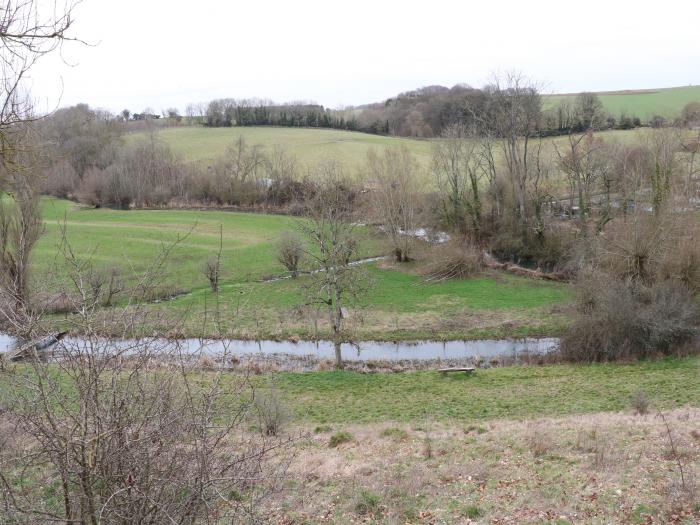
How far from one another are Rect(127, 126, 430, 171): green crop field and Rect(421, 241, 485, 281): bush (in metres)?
34.2

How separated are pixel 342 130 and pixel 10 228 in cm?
7870

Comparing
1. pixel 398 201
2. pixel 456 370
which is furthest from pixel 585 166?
pixel 456 370

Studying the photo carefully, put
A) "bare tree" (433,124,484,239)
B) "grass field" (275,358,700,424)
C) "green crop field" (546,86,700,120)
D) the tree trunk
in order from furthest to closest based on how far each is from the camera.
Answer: "green crop field" (546,86,700,120)
"bare tree" (433,124,484,239)
the tree trunk
"grass field" (275,358,700,424)

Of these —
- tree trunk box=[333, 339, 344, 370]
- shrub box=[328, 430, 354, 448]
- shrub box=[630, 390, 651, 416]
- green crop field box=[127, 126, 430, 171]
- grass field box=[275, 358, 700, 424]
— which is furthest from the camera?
green crop field box=[127, 126, 430, 171]

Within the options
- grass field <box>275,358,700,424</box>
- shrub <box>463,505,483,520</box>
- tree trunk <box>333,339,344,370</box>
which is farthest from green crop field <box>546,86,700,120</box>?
shrub <box>463,505,483,520</box>

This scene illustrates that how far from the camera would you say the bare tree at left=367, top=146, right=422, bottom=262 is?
4075 centimetres

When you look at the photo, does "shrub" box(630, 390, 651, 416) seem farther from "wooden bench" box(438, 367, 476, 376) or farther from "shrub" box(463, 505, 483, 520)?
"shrub" box(463, 505, 483, 520)

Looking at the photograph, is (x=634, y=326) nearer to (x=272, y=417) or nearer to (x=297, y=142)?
(x=272, y=417)

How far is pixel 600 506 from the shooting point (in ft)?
30.5

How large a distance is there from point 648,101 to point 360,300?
78.9 meters

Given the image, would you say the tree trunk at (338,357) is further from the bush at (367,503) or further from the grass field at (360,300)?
the bush at (367,503)

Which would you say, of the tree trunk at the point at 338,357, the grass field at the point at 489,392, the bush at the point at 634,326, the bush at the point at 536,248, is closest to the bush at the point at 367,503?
the grass field at the point at 489,392

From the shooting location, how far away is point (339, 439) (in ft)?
48.4

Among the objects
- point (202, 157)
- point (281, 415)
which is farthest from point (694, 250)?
point (202, 157)
